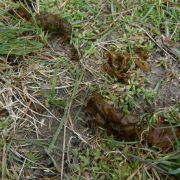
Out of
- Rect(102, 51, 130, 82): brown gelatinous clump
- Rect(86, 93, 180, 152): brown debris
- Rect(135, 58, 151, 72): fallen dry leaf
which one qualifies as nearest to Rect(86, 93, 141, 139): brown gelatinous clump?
Rect(86, 93, 180, 152): brown debris

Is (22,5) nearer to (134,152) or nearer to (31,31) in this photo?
(31,31)

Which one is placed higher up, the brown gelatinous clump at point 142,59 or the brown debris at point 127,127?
the brown gelatinous clump at point 142,59

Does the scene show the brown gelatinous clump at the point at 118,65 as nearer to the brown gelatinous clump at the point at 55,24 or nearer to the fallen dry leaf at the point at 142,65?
the fallen dry leaf at the point at 142,65

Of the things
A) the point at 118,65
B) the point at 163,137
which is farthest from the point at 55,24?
the point at 163,137

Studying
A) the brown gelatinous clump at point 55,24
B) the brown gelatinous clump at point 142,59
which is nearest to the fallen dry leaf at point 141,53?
the brown gelatinous clump at point 142,59

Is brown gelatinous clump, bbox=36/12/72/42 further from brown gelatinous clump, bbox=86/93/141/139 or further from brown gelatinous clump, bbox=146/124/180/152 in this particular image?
brown gelatinous clump, bbox=146/124/180/152

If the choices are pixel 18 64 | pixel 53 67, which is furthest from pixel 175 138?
pixel 18 64
